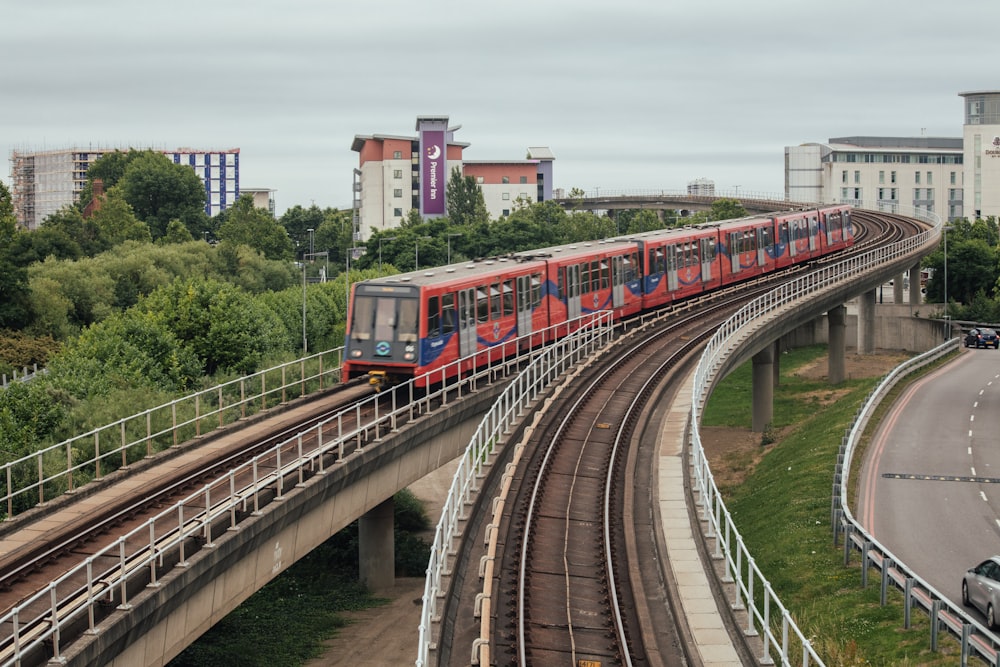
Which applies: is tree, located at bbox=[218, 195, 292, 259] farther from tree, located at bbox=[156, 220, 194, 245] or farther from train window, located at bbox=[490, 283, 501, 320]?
train window, located at bbox=[490, 283, 501, 320]

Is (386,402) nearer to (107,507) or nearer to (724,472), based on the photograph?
(107,507)

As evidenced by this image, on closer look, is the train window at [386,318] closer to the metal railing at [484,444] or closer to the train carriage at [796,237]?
the metal railing at [484,444]

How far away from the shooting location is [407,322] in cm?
3322

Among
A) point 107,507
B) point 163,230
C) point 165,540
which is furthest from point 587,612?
point 163,230

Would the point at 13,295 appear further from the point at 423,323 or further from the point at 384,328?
the point at 423,323

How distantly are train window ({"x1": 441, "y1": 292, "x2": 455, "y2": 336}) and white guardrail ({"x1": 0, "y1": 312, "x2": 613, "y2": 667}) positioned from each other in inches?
44.0

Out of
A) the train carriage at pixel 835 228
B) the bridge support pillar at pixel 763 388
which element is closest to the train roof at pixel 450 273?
the bridge support pillar at pixel 763 388

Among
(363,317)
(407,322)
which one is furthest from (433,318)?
(363,317)

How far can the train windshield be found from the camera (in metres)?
33.2

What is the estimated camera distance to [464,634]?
18.6 meters

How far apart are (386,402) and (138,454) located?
22.8ft

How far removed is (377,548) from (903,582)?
17.6 meters

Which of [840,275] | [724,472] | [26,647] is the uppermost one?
[840,275]

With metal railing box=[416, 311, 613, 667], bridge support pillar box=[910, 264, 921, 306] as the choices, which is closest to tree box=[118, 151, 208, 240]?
bridge support pillar box=[910, 264, 921, 306]
